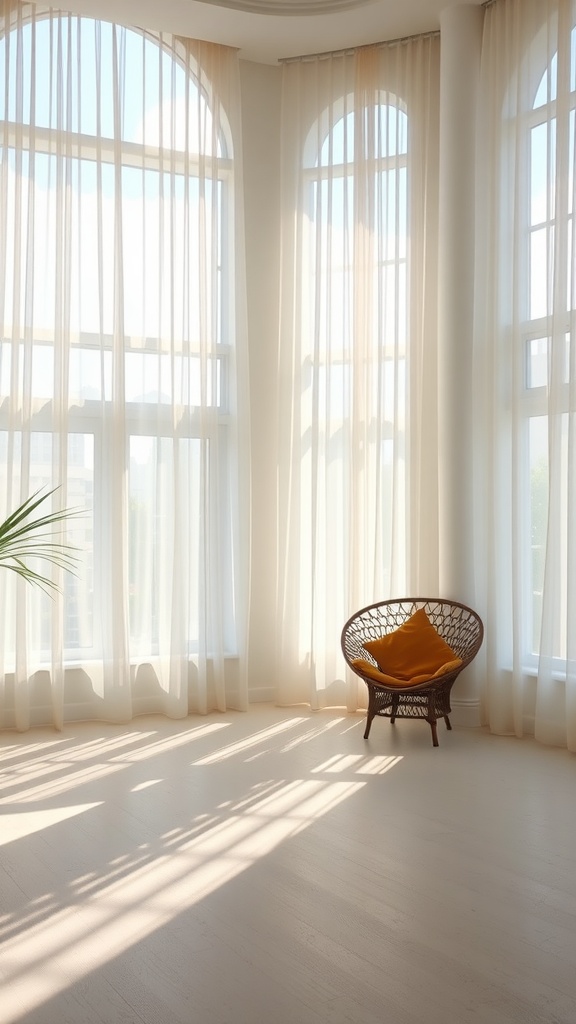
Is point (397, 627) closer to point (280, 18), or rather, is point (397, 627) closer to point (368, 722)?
point (368, 722)

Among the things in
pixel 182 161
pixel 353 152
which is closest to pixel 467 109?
pixel 353 152

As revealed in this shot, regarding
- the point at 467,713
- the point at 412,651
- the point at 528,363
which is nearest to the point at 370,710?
the point at 412,651

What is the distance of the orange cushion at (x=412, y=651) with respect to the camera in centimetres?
511

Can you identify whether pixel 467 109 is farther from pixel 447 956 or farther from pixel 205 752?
pixel 447 956

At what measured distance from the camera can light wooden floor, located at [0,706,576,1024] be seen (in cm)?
239

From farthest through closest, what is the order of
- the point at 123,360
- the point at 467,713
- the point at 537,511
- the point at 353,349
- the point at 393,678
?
the point at 353,349
the point at 123,360
the point at 467,713
the point at 537,511
the point at 393,678

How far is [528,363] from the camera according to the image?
5312 mm

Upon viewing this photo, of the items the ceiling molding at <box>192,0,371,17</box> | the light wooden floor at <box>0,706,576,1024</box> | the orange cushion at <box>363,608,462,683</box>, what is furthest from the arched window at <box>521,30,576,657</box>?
the ceiling molding at <box>192,0,371,17</box>

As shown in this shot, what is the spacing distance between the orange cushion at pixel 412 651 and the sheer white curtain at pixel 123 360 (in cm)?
107

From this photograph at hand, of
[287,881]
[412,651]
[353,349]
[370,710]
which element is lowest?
[287,881]

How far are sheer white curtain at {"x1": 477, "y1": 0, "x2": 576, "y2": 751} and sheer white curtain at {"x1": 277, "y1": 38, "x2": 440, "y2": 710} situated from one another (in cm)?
42

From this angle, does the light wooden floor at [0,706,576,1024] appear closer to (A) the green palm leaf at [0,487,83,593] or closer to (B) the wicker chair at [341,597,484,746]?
(B) the wicker chair at [341,597,484,746]

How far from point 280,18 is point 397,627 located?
3.66 metres

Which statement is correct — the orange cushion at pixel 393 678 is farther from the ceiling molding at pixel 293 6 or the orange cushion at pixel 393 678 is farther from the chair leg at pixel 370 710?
the ceiling molding at pixel 293 6
